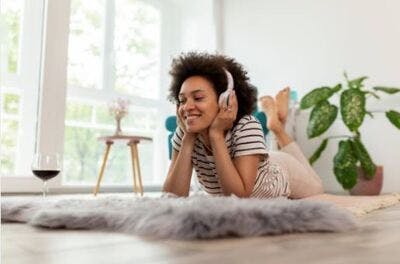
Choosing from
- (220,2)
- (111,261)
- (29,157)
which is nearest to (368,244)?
(111,261)

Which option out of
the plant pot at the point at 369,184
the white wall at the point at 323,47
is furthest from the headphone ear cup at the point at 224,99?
the white wall at the point at 323,47

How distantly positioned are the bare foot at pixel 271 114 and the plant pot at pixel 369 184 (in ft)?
2.04

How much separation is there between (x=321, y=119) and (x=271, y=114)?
1.19 feet

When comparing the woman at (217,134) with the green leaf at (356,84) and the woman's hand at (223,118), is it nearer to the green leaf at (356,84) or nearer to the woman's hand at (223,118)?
the woman's hand at (223,118)

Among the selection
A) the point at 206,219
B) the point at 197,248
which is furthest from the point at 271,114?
the point at 197,248

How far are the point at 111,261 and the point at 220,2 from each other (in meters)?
3.90

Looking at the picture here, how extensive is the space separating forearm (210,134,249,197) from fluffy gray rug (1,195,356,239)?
34 centimetres

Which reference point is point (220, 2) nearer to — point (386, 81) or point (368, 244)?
point (386, 81)

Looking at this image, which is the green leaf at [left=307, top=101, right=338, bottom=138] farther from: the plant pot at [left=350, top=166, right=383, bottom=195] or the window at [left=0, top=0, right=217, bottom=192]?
the window at [left=0, top=0, right=217, bottom=192]

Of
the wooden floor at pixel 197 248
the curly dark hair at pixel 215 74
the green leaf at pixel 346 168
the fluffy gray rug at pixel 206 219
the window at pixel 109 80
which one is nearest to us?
the wooden floor at pixel 197 248

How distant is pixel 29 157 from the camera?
276cm

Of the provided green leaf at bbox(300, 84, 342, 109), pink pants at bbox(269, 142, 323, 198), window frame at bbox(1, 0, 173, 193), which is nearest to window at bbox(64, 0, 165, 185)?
window frame at bbox(1, 0, 173, 193)

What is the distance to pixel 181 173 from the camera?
4.61ft

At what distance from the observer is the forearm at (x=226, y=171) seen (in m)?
1.24
